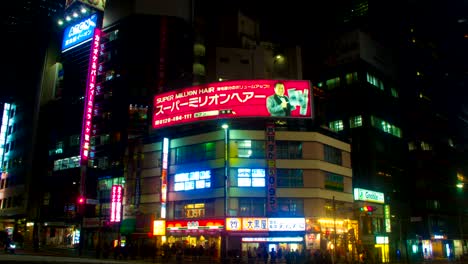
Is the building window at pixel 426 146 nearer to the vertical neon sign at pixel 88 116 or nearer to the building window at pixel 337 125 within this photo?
the building window at pixel 337 125

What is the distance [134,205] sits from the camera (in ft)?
158

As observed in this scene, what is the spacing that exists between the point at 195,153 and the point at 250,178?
273 inches

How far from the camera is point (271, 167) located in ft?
134

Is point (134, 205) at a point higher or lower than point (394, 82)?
lower

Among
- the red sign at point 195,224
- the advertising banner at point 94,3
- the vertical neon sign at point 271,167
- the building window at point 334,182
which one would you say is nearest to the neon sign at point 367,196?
the building window at point 334,182

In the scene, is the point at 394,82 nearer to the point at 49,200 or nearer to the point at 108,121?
the point at 108,121

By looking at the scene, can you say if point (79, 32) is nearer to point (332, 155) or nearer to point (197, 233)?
point (197, 233)

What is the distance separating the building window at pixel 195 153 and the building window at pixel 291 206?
27.5 feet

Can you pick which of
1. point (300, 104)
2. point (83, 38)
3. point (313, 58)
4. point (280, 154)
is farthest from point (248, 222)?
point (83, 38)

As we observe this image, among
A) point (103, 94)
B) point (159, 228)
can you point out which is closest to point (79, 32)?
point (103, 94)

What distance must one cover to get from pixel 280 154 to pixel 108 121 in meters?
36.4

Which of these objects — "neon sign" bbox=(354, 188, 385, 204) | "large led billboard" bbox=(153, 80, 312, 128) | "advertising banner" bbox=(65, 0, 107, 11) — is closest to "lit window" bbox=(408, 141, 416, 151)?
"neon sign" bbox=(354, 188, 385, 204)

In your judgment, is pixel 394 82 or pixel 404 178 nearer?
pixel 404 178

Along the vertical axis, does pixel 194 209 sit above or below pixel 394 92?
below
